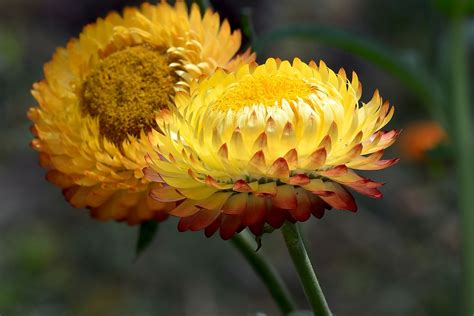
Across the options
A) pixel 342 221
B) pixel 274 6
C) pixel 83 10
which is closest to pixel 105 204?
pixel 274 6

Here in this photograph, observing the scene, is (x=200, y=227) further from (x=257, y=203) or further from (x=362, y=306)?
(x=362, y=306)

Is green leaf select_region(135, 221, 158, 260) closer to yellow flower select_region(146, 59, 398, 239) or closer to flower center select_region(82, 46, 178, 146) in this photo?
flower center select_region(82, 46, 178, 146)

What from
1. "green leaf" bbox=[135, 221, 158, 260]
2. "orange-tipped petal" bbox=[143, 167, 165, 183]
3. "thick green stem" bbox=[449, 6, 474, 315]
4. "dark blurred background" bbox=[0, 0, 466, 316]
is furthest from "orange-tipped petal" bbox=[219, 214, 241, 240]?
"dark blurred background" bbox=[0, 0, 466, 316]

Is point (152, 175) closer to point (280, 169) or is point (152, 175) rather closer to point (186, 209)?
point (186, 209)

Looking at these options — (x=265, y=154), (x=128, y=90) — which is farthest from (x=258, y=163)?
(x=128, y=90)

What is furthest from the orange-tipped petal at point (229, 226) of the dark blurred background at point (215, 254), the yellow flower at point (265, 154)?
the dark blurred background at point (215, 254)

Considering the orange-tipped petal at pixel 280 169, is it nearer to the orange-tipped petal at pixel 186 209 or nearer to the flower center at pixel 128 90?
the orange-tipped petal at pixel 186 209
